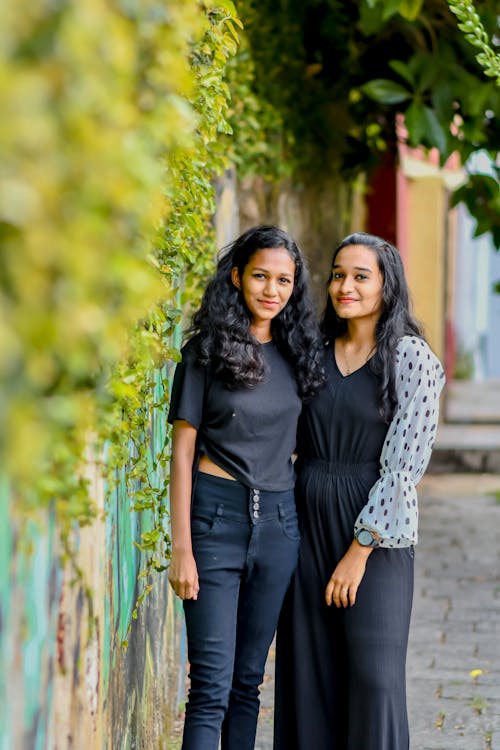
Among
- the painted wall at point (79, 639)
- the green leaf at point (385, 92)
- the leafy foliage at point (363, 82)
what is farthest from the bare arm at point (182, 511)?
the green leaf at point (385, 92)

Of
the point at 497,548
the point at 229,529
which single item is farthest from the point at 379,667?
the point at 497,548

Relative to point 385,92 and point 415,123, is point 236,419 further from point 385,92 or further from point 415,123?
point 385,92

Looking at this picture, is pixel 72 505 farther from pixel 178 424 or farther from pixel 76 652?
pixel 178 424

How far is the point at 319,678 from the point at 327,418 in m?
0.83

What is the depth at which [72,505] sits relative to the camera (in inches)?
80.6

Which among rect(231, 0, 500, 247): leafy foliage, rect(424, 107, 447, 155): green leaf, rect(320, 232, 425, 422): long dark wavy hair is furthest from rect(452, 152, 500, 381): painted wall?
rect(320, 232, 425, 422): long dark wavy hair

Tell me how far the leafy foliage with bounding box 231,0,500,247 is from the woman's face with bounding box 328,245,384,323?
1590 mm

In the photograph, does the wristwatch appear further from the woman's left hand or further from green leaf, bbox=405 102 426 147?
green leaf, bbox=405 102 426 147

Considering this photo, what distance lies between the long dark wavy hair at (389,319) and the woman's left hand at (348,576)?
0.39m

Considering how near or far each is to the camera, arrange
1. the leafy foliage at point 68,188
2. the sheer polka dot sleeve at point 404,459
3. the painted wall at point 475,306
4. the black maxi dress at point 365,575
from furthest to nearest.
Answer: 1. the painted wall at point 475,306
2. the black maxi dress at point 365,575
3. the sheer polka dot sleeve at point 404,459
4. the leafy foliage at point 68,188

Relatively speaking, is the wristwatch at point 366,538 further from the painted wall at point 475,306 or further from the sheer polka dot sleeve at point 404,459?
the painted wall at point 475,306

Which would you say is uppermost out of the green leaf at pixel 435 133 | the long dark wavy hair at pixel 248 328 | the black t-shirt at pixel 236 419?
the green leaf at pixel 435 133

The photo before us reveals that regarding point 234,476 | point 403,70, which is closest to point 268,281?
point 234,476

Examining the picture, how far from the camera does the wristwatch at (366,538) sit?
3383 millimetres
